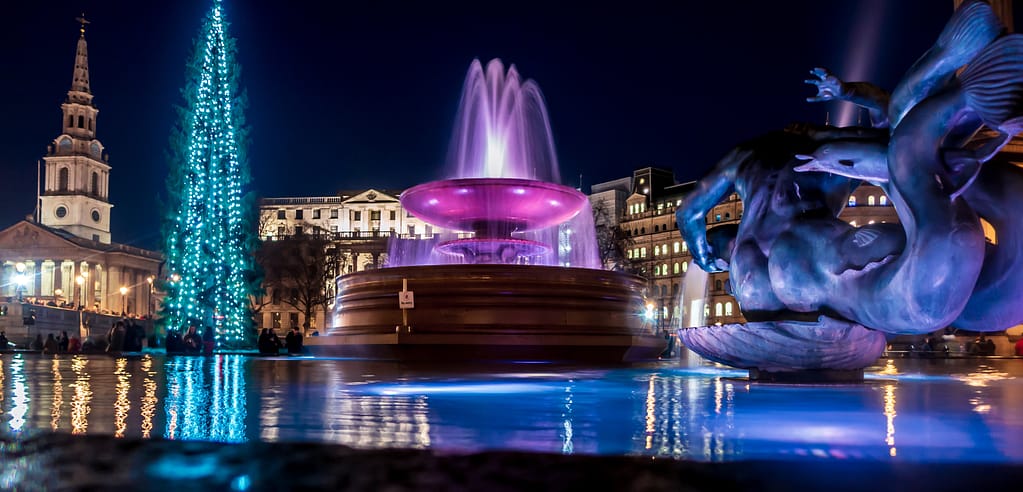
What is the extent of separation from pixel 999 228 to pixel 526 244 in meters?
13.7

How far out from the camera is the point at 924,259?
4.57 meters

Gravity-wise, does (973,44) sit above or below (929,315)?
above

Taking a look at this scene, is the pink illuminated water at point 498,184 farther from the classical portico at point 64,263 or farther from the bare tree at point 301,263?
the classical portico at point 64,263

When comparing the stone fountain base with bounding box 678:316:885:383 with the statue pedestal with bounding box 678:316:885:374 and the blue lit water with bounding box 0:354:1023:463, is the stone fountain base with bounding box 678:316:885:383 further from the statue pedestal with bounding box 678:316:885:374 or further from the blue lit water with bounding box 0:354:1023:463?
the blue lit water with bounding box 0:354:1023:463

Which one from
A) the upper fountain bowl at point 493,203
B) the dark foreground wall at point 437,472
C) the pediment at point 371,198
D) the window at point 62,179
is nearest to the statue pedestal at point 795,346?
the dark foreground wall at point 437,472

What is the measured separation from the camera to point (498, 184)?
55.8 feet

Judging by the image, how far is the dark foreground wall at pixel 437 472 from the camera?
218 cm

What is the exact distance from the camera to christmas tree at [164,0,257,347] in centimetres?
3139

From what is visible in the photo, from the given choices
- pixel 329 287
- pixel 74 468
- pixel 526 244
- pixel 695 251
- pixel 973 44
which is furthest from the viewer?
pixel 329 287

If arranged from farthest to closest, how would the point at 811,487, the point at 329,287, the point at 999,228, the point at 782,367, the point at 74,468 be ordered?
the point at 329,287 < the point at 782,367 < the point at 999,228 < the point at 74,468 < the point at 811,487

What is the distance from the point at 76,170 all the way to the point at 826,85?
11170 cm

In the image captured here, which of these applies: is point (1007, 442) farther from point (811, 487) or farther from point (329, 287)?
point (329, 287)

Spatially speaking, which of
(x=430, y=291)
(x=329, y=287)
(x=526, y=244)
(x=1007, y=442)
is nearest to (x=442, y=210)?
(x=526, y=244)

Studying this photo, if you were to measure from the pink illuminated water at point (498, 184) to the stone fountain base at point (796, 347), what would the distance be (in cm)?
1075
